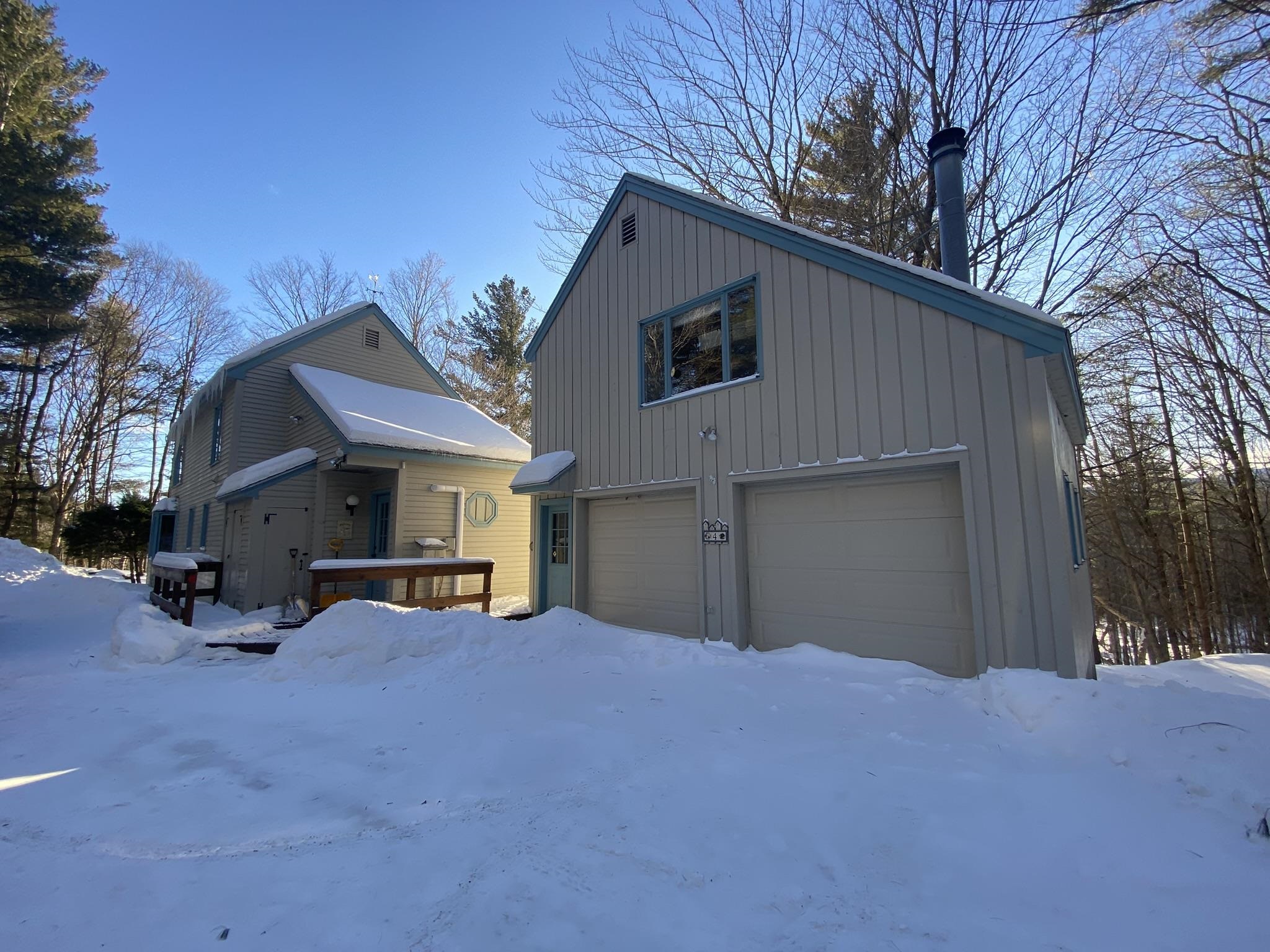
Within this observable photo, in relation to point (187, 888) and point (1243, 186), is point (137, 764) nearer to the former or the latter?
point (187, 888)

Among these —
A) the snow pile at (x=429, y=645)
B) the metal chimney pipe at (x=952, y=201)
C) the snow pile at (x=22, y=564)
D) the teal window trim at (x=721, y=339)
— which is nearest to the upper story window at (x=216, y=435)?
the snow pile at (x=22, y=564)

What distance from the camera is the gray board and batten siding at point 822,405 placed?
4590 millimetres

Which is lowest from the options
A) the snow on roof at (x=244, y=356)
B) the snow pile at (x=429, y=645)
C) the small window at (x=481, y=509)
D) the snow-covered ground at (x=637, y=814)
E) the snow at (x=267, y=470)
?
the snow-covered ground at (x=637, y=814)

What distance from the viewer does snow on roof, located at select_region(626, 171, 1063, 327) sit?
4.58 metres

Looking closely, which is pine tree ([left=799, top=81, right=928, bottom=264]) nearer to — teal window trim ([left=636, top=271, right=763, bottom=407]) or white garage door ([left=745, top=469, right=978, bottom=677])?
teal window trim ([left=636, top=271, right=763, bottom=407])

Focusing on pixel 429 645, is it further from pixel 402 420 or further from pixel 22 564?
pixel 22 564

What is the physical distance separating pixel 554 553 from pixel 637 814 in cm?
645

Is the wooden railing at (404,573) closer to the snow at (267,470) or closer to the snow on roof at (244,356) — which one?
the snow at (267,470)

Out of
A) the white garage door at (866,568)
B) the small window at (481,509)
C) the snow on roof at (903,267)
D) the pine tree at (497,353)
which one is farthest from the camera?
the pine tree at (497,353)

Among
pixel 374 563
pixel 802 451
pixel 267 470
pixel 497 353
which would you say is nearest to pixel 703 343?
pixel 802 451

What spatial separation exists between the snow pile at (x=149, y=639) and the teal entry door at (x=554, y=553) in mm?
4448

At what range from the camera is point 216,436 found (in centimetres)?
1307

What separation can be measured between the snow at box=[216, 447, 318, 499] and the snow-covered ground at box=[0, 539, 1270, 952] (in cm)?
586

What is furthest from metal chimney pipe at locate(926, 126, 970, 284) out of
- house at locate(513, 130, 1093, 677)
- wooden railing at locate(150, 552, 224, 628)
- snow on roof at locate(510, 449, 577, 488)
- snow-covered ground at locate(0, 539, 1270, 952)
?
wooden railing at locate(150, 552, 224, 628)
